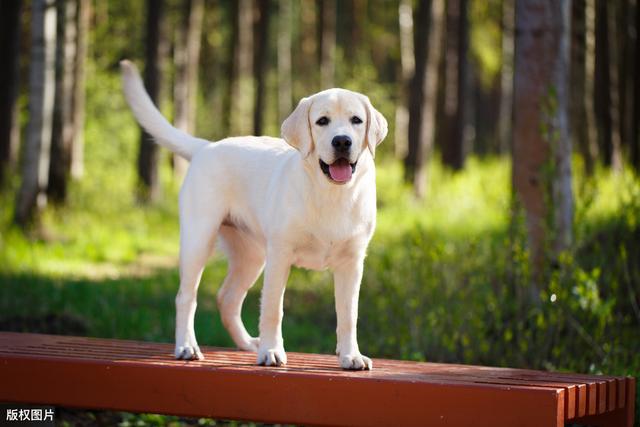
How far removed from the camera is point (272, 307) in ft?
14.7

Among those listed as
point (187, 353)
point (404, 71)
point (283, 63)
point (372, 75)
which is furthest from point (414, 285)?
point (283, 63)

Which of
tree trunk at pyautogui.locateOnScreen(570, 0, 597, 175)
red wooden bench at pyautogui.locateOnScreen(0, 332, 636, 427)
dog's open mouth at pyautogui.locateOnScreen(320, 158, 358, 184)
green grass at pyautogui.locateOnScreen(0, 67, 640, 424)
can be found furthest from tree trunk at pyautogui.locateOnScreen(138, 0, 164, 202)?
dog's open mouth at pyautogui.locateOnScreen(320, 158, 358, 184)

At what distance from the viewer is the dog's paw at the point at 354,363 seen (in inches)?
173

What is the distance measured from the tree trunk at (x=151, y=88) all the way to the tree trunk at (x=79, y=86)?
4.70 feet

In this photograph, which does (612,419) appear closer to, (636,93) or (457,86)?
(636,93)

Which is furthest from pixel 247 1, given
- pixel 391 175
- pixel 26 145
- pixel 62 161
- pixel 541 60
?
pixel 541 60

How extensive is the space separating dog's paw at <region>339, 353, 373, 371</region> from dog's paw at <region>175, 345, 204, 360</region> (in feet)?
2.41

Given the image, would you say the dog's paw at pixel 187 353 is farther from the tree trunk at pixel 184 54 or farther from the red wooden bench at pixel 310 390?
the tree trunk at pixel 184 54

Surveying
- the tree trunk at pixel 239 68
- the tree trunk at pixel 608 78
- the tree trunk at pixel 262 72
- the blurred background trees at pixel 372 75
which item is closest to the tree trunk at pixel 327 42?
the blurred background trees at pixel 372 75

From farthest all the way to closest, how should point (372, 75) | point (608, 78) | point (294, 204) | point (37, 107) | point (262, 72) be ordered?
point (372, 75)
point (262, 72)
point (608, 78)
point (37, 107)
point (294, 204)

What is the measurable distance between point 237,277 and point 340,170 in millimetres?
1435

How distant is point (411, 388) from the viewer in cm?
391

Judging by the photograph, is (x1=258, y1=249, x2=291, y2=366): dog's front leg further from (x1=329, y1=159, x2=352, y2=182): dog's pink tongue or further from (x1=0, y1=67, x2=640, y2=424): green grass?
(x1=0, y1=67, x2=640, y2=424): green grass

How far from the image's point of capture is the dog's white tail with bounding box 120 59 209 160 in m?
5.36
